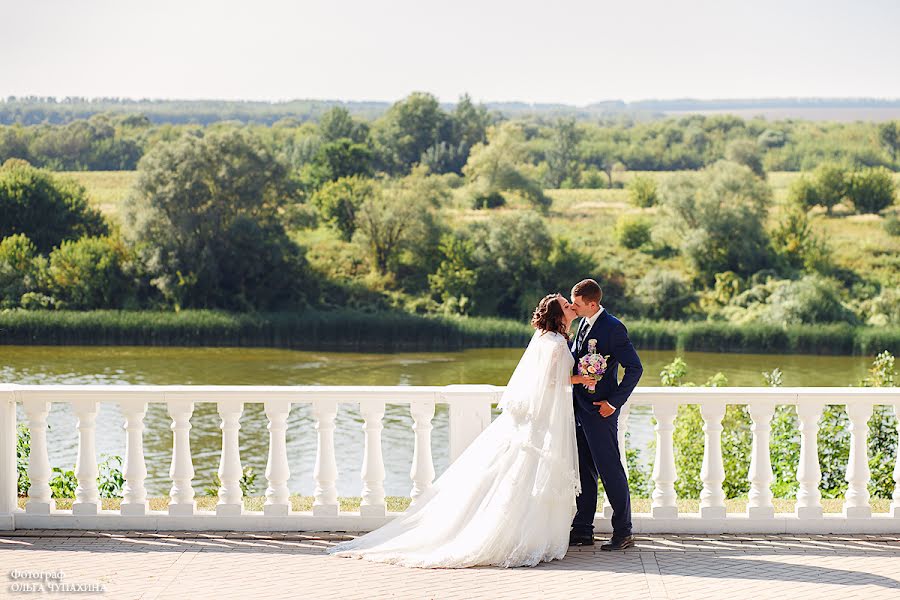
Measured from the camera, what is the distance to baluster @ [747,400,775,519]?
586cm

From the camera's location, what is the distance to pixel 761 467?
589 cm

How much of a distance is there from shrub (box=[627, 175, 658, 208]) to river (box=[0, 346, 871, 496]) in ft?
62.7

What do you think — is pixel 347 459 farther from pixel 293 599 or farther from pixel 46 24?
pixel 46 24

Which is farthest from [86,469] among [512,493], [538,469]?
[538,469]

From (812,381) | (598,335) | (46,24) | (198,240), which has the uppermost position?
(46,24)

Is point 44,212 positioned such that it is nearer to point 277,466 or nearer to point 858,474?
point 277,466

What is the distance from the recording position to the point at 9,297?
45.2 metres

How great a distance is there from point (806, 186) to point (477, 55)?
1203 inches

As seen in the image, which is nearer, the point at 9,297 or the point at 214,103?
the point at 9,297

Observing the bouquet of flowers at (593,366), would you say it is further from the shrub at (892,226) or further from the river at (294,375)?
the shrub at (892,226)

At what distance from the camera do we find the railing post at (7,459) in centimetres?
594

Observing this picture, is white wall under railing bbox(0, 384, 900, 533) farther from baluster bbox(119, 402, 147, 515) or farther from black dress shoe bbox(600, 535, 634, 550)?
black dress shoe bbox(600, 535, 634, 550)

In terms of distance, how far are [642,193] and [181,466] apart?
177ft

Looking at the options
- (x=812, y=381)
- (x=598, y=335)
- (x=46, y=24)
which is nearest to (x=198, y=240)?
(x=46, y=24)
